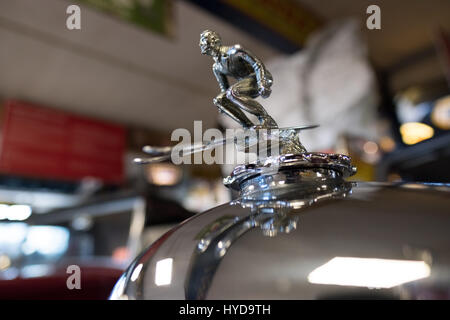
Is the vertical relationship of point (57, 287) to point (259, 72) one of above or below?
below

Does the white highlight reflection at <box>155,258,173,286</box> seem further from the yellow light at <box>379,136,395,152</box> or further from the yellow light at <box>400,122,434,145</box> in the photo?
the yellow light at <box>379,136,395,152</box>

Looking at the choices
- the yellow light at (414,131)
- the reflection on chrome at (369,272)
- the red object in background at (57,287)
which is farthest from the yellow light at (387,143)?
the reflection on chrome at (369,272)

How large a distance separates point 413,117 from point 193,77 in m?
2.11

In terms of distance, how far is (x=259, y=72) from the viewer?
Answer: 1.73 ft

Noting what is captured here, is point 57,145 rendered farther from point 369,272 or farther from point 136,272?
point 369,272

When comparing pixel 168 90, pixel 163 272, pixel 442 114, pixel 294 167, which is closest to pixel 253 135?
pixel 294 167

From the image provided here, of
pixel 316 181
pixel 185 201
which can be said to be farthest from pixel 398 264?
pixel 185 201

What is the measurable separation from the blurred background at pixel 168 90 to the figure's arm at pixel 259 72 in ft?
3.75

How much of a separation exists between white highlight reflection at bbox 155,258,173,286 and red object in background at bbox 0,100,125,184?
3.66m

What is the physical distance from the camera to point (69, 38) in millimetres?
2955

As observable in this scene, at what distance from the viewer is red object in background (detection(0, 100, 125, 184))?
3618mm

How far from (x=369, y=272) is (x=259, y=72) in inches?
11.7
